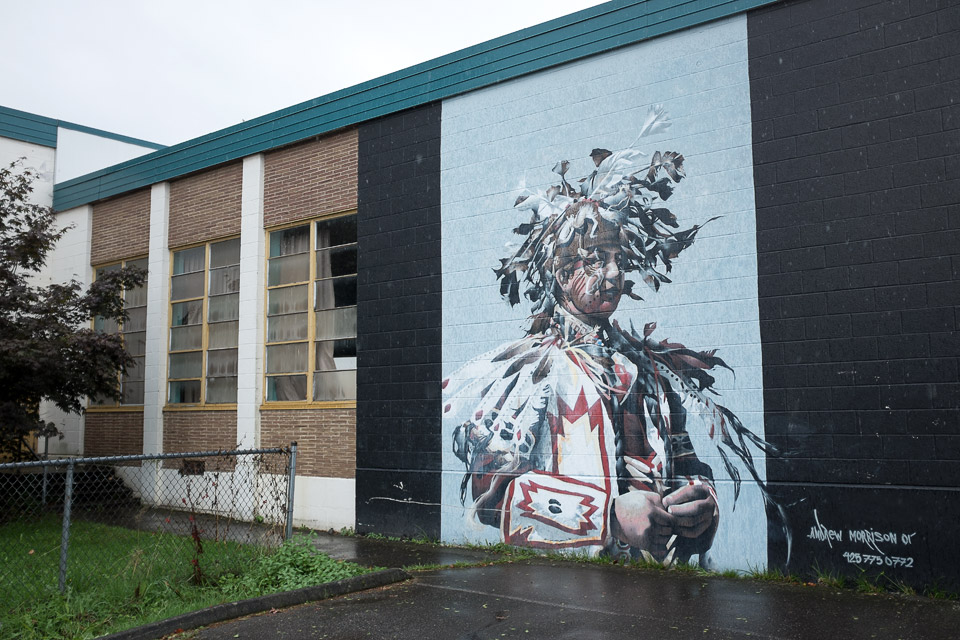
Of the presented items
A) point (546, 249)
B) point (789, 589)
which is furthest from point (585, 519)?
point (546, 249)

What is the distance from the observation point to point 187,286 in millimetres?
14695

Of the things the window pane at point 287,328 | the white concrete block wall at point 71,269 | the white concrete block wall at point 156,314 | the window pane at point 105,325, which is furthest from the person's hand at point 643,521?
the white concrete block wall at point 71,269

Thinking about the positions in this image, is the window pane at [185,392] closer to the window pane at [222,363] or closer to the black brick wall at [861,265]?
the window pane at [222,363]

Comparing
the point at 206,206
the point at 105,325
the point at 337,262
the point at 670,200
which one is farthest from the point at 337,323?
the point at 105,325

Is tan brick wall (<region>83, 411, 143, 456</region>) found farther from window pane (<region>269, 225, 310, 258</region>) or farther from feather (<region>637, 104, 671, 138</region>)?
feather (<region>637, 104, 671, 138</region>)

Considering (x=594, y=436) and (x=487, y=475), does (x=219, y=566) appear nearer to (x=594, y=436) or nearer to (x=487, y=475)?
(x=487, y=475)

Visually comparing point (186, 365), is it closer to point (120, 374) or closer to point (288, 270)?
point (120, 374)

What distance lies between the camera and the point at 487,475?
10.1 metres

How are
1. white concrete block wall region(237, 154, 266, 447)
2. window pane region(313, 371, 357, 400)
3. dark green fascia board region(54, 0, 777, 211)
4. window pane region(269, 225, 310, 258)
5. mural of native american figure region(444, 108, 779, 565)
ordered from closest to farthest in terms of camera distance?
mural of native american figure region(444, 108, 779, 565)
dark green fascia board region(54, 0, 777, 211)
window pane region(313, 371, 357, 400)
window pane region(269, 225, 310, 258)
white concrete block wall region(237, 154, 266, 447)

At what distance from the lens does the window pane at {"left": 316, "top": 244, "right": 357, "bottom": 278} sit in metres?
12.1

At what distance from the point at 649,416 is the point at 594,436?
70 centimetres

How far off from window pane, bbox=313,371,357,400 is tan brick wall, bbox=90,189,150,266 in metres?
5.28

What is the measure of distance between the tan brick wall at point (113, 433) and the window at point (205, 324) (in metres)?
1.08

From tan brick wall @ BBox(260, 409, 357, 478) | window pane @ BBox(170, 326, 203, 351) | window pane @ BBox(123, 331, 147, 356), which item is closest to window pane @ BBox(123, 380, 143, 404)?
window pane @ BBox(123, 331, 147, 356)
